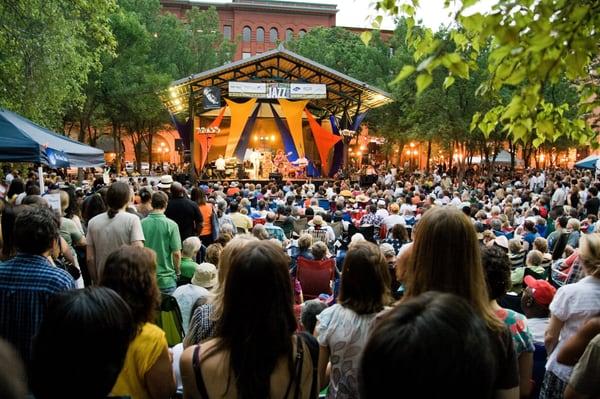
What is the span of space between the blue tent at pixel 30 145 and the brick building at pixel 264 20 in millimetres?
46450

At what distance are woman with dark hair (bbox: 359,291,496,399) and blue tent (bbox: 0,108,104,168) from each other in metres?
6.72

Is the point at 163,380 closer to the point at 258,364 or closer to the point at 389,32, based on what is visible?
the point at 258,364

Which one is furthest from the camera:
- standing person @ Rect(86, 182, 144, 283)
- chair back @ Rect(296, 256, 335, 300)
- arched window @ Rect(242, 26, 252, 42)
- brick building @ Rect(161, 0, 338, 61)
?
arched window @ Rect(242, 26, 252, 42)

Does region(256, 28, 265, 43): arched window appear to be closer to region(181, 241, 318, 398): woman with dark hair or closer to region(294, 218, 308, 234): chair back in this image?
region(294, 218, 308, 234): chair back

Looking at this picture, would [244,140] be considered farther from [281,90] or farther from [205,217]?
[205,217]

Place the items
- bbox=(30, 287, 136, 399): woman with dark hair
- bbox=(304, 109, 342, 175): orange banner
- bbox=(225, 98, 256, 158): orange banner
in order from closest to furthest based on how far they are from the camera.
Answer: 1. bbox=(30, 287, 136, 399): woman with dark hair
2. bbox=(225, 98, 256, 158): orange banner
3. bbox=(304, 109, 342, 175): orange banner

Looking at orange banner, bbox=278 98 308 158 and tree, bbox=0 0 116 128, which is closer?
tree, bbox=0 0 116 128

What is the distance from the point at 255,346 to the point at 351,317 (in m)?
0.81

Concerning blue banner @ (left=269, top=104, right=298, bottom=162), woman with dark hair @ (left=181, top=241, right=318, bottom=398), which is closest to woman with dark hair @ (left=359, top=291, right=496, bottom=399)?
woman with dark hair @ (left=181, top=241, right=318, bottom=398)

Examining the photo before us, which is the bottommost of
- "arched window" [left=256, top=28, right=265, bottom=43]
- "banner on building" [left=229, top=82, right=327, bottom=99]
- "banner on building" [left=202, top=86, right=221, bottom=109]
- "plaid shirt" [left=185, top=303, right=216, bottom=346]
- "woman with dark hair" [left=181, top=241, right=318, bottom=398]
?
"plaid shirt" [left=185, top=303, right=216, bottom=346]

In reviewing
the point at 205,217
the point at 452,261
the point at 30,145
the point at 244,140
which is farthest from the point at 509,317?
the point at 244,140

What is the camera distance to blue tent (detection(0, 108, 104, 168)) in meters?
6.51

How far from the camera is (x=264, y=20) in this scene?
53.7 metres

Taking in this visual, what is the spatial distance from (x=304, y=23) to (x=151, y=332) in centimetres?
5624
